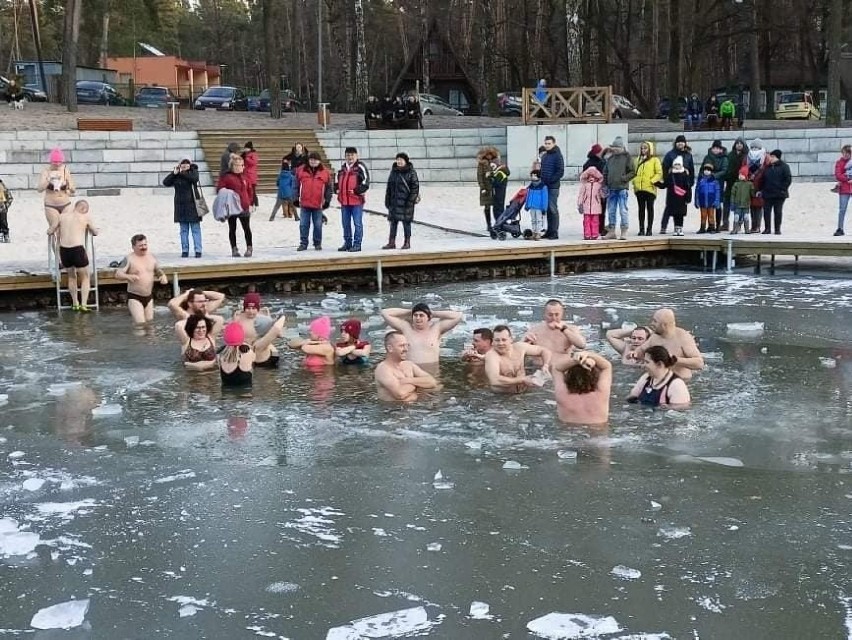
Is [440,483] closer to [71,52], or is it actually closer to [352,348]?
[352,348]

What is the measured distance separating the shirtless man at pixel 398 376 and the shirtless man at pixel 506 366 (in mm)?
501

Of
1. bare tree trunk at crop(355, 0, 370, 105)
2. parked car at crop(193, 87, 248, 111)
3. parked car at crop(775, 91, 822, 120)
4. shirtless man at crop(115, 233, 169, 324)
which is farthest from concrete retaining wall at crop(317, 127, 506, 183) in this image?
parked car at crop(775, 91, 822, 120)

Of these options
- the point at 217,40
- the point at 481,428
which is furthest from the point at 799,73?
the point at 481,428

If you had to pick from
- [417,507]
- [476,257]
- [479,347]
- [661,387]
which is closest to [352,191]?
[476,257]

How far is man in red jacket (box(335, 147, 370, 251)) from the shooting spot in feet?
48.9

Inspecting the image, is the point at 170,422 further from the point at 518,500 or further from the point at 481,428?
the point at 518,500

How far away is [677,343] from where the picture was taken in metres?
8.97

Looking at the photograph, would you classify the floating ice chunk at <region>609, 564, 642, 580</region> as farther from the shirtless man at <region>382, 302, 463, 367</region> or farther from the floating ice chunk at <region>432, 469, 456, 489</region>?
the shirtless man at <region>382, 302, 463, 367</region>

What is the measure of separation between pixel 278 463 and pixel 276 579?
185 cm

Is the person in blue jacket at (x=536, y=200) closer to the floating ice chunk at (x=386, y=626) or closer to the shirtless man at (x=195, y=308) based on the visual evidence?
the shirtless man at (x=195, y=308)


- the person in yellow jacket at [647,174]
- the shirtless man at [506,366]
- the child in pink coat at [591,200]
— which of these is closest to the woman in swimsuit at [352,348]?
the shirtless man at [506,366]

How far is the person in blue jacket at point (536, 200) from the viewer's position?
53.0ft

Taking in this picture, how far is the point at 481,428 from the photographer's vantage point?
7.68m

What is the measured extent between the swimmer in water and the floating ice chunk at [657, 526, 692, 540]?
399 cm
